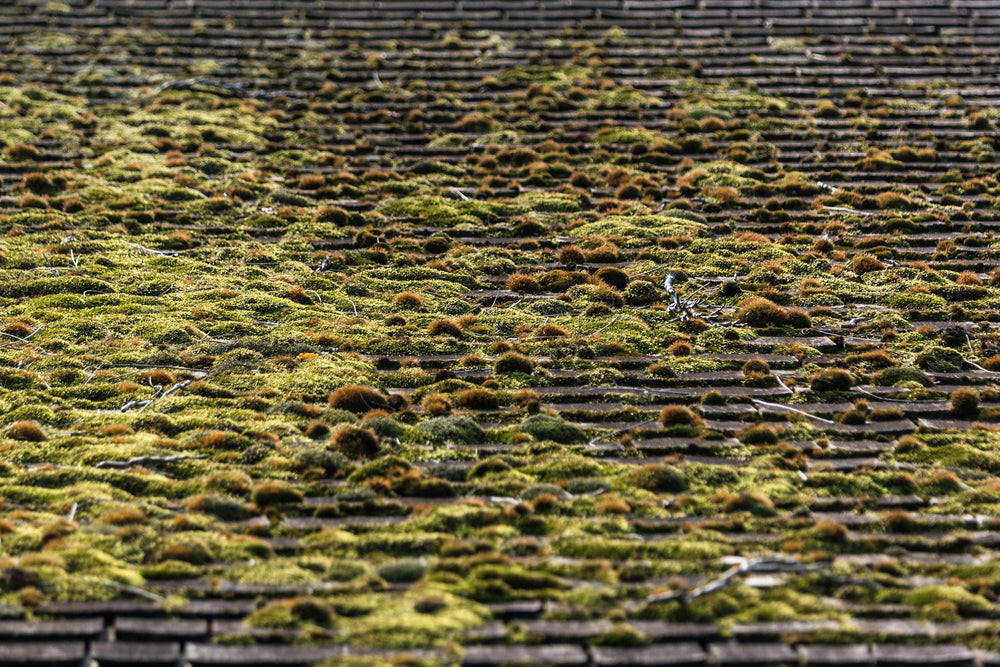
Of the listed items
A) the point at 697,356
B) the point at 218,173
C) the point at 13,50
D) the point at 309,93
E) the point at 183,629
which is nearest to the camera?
the point at 183,629

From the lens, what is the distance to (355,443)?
5.84 meters

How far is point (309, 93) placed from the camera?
36.2ft

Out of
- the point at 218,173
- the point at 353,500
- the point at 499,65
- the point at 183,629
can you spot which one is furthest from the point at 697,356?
the point at 499,65

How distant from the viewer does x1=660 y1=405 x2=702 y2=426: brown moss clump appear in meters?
6.15

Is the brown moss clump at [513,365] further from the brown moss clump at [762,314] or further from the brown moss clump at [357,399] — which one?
the brown moss clump at [762,314]

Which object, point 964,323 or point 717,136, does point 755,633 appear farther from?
point 717,136

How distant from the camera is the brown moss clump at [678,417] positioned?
615 centimetres

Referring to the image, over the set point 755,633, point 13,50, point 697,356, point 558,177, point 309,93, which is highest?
point 13,50

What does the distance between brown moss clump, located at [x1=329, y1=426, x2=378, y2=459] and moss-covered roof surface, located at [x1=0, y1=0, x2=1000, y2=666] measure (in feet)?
0.06

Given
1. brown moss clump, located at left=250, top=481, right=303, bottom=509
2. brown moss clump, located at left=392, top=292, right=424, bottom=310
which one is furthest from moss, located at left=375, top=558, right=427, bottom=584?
brown moss clump, located at left=392, top=292, right=424, bottom=310

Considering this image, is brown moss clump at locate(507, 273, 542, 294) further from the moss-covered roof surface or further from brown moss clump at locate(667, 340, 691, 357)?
brown moss clump at locate(667, 340, 691, 357)

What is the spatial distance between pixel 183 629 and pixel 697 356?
3.77 metres

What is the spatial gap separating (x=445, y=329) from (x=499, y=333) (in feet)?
1.22

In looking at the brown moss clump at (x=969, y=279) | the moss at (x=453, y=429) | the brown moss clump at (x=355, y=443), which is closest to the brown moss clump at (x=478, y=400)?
the moss at (x=453, y=429)
